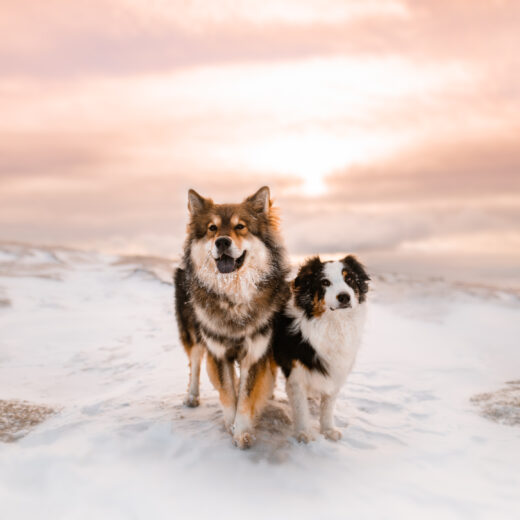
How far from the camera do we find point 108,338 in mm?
10133

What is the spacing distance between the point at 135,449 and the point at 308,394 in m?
1.70

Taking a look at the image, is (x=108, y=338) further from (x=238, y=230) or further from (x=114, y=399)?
(x=238, y=230)

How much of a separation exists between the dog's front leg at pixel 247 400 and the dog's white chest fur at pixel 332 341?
1.55 feet

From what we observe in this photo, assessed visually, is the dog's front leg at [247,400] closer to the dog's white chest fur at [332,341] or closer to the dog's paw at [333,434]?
the dog's white chest fur at [332,341]

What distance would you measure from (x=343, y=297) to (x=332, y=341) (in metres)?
0.52

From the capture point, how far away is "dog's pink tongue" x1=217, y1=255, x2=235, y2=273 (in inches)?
154

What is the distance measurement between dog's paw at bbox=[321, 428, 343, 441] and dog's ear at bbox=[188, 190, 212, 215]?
98.8 inches

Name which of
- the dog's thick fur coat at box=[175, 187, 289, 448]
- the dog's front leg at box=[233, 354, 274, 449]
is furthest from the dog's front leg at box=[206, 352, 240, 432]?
the dog's front leg at box=[233, 354, 274, 449]

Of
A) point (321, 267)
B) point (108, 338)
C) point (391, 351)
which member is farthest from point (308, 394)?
point (108, 338)

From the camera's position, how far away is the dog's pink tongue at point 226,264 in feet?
12.8

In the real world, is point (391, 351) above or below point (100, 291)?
below

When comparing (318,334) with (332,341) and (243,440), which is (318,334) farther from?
(243,440)

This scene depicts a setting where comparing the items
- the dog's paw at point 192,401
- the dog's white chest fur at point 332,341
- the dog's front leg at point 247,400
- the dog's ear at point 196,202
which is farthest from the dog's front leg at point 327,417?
the dog's ear at point 196,202

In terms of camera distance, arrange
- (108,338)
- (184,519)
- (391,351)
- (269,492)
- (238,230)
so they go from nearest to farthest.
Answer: (184,519), (269,492), (238,230), (391,351), (108,338)
